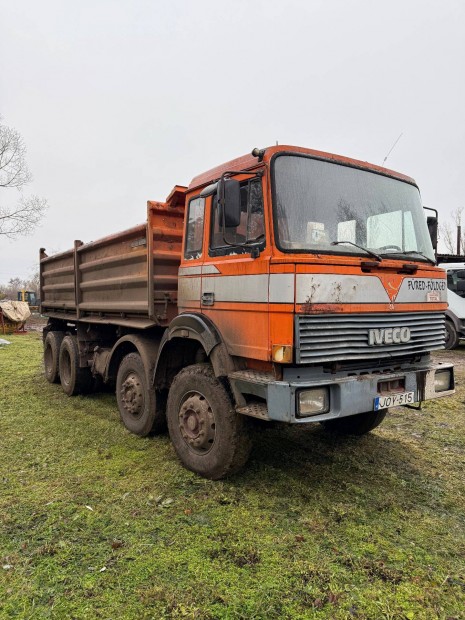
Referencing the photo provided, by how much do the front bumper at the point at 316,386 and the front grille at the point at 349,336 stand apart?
0.15m

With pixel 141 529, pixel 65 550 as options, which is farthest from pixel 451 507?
pixel 65 550

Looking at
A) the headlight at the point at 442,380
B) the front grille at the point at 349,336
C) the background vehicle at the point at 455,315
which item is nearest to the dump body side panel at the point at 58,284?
the front grille at the point at 349,336

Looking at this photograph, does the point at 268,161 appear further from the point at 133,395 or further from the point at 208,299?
the point at 133,395

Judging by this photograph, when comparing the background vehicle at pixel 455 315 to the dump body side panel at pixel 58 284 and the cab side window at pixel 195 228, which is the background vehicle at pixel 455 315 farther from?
the cab side window at pixel 195 228

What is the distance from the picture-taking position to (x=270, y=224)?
3.18 meters

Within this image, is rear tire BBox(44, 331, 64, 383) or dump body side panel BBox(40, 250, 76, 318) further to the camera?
rear tire BBox(44, 331, 64, 383)

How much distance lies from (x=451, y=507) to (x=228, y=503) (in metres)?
1.68

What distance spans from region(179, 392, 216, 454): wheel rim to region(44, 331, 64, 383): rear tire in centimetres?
427

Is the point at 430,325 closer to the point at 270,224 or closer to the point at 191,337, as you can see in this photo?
the point at 270,224

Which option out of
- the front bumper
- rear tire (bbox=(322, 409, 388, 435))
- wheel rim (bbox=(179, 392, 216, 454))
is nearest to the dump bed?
wheel rim (bbox=(179, 392, 216, 454))

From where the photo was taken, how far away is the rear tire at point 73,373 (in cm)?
654

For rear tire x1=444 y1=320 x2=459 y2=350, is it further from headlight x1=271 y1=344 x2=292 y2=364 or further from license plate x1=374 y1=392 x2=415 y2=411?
headlight x1=271 y1=344 x2=292 y2=364

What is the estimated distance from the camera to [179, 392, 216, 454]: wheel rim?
360cm

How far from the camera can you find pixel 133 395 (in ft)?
16.1
